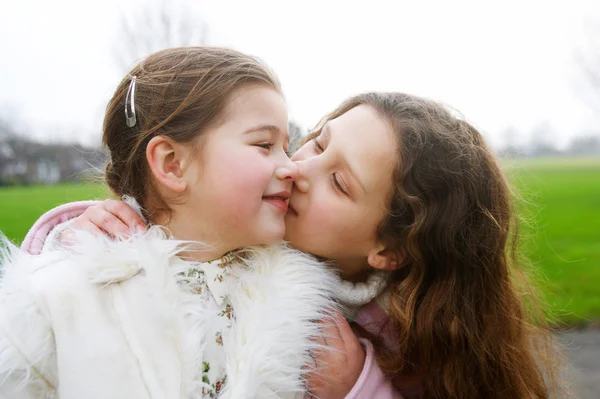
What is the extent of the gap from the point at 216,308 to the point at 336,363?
0.46 metres

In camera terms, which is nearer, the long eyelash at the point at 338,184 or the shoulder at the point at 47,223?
the shoulder at the point at 47,223

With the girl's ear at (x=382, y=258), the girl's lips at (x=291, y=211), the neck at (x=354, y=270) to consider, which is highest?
the girl's lips at (x=291, y=211)

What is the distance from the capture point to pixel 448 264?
7.13 feet

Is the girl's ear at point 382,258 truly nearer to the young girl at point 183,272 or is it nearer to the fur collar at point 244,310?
the young girl at point 183,272

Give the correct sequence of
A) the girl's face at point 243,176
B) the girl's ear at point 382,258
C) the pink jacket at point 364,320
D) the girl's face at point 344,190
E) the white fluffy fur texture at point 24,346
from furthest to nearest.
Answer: the girl's ear at point 382,258 → the girl's face at point 344,190 → the pink jacket at point 364,320 → the girl's face at point 243,176 → the white fluffy fur texture at point 24,346

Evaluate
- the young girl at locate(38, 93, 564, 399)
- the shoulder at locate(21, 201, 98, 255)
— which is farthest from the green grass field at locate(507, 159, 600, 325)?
the shoulder at locate(21, 201, 98, 255)

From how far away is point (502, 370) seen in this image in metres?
2.18

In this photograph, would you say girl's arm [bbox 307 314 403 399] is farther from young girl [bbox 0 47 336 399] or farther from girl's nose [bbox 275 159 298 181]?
girl's nose [bbox 275 159 298 181]

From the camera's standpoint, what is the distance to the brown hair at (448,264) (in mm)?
2107

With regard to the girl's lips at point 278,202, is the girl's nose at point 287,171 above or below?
above

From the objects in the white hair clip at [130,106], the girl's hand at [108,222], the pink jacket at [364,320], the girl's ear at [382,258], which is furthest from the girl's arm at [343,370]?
the white hair clip at [130,106]

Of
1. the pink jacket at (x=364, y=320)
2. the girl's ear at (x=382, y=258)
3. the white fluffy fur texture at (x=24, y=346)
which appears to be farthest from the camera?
the girl's ear at (x=382, y=258)

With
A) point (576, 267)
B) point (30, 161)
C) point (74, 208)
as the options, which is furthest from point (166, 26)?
point (30, 161)

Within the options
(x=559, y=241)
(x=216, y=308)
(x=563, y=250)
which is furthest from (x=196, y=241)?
(x=559, y=241)
